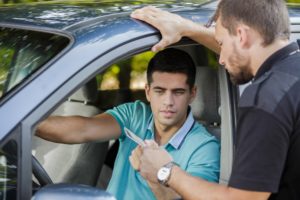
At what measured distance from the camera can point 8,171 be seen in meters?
2.42

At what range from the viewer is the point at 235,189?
2500mm

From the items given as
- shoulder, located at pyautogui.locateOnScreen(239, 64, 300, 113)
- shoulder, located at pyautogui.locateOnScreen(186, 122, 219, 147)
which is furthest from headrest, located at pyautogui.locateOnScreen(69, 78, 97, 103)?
shoulder, located at pyautogui.locateOnScreen(239, 64, 300, 113)

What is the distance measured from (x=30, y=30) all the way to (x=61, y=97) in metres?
0.52

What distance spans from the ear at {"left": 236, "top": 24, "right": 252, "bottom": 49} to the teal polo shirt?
66cm

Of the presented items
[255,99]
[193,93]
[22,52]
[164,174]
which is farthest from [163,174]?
[193,93]

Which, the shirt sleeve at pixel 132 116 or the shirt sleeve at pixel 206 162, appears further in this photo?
the shirt sleeve at pixel 132 116

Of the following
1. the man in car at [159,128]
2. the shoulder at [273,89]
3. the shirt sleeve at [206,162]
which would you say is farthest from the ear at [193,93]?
the shoulder at [273,89]

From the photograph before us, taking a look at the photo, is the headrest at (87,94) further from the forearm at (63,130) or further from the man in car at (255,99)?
the man in car at (255,99)

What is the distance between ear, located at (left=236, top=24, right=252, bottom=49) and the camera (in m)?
2.66

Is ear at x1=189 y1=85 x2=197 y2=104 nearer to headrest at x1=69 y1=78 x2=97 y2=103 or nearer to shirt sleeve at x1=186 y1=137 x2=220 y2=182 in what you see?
shirt sleeve at x1=186 y1=137 x2=220 y2=182

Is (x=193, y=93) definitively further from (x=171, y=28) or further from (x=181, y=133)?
(x=171, y=28)

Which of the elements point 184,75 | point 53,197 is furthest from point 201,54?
point 53,197

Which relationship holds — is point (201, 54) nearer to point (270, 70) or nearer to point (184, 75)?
point (184, 75)

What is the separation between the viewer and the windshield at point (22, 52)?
256 cm
